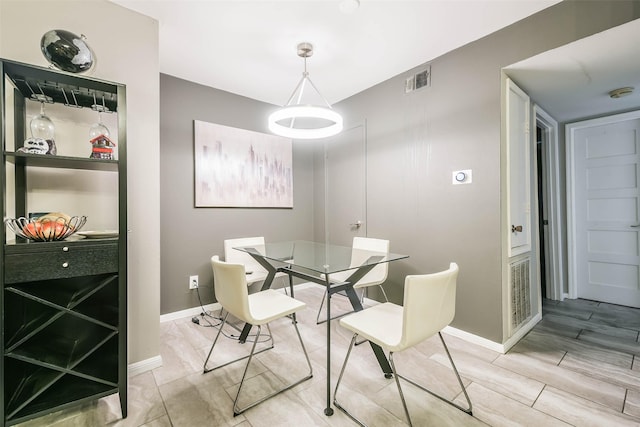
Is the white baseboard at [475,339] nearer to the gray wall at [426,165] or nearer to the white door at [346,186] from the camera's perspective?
the gray wall at [426,165]

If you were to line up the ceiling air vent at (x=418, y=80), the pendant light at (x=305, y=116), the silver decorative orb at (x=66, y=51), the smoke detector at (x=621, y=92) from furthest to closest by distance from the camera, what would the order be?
the ceiling air vent at (x=418, y=80) < the smoke detector at (x=621, y=92) < the pendant light at (x=305, y=116) < the silver decorative orb at (x=66, y=51)

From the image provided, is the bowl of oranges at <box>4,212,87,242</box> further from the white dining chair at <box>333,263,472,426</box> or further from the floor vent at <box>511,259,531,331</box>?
the floor vent at <box>511,259,531,331</box>

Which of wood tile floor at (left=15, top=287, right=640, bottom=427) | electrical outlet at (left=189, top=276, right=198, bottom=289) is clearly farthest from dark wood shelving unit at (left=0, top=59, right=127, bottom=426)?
electrical outlet at (left=189, top=276, right=198, bottom=289)

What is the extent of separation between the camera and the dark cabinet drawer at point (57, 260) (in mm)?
1221

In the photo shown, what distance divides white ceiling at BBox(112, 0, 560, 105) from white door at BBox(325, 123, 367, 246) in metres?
0.76

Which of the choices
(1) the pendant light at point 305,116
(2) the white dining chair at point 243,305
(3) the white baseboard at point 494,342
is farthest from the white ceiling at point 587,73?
(2) the white dining chair at point 243,305

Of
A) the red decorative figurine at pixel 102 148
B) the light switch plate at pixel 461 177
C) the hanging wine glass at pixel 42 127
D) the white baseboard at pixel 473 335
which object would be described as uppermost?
the hanging wine glass at pixel 42 127

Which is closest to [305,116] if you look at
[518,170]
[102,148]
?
[102,148]

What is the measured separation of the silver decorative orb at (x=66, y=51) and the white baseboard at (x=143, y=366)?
1.89m

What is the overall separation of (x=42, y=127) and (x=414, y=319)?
7.21 ft

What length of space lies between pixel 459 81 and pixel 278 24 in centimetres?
Answer: 161

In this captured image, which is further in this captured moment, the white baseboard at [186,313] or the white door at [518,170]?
the white baseboard at [186,313]

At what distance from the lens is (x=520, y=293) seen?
232 centimetres

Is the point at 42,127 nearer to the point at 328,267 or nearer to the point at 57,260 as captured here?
the point at 57,260
